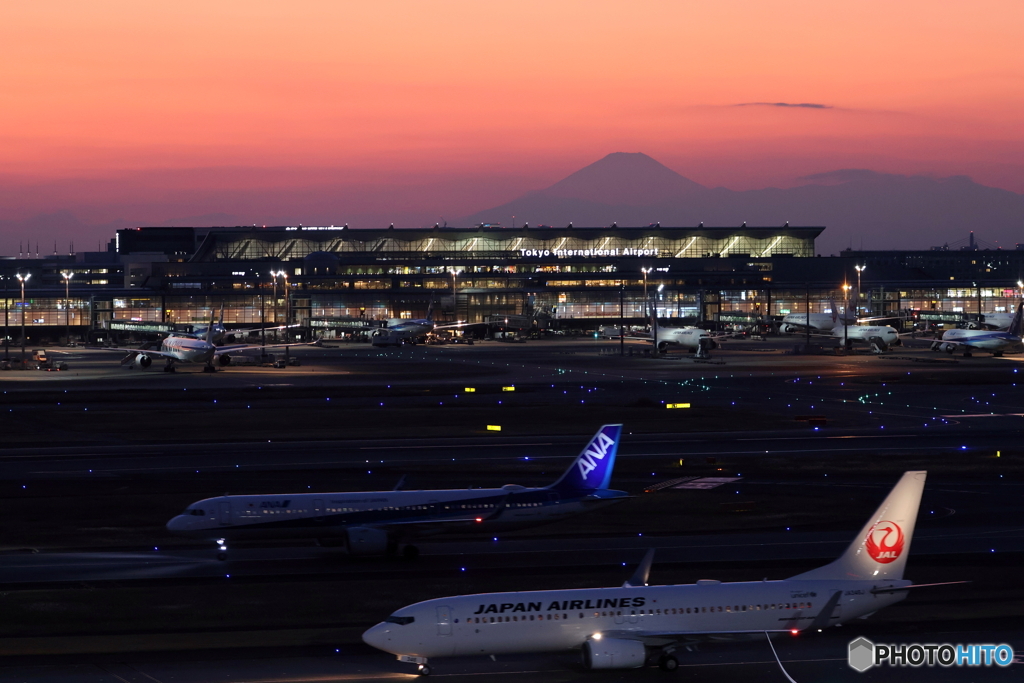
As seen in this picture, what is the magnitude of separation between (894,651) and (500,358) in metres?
117

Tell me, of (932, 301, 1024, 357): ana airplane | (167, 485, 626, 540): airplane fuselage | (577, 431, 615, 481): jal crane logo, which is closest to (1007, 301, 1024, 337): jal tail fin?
(932, 301, 1024, 357): ana airplane

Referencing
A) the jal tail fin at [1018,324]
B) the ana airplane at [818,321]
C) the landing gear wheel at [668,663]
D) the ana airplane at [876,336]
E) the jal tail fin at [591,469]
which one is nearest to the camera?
the landing gear wheel at [668,663]

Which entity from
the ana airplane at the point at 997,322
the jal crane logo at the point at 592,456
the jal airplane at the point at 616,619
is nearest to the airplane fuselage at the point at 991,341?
the ana airplane at the point at 997,322

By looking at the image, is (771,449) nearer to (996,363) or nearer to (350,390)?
(350,390)

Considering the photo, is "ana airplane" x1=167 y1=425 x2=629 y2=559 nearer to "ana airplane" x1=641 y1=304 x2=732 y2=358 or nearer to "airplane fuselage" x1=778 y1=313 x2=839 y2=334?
"ana airplane" x1=641 y1=304 x2=732 y2=358

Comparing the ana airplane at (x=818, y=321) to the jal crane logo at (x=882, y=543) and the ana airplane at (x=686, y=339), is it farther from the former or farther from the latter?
the jal crane logo at (x=882, y=543)

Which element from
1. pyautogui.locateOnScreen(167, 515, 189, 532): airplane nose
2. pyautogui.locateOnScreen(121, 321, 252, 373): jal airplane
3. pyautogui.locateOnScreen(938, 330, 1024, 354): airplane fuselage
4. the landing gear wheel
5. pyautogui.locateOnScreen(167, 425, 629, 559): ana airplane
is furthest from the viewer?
pyautogui.locateOnScreen(938, 330, 1024, 354): airplane fuselage

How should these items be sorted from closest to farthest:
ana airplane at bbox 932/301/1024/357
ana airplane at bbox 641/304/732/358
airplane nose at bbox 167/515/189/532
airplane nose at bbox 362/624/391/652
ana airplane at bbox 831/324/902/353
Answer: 1. airplane nose at bbox 362/624/391/652
2. airplane nose at bbox 167/515/189/532
3. ana airplane at bbox 932/301/1024/357
4. ana airplane at bbox 641/304/732/358
5. ana airplane at bbox 831/324/902/353

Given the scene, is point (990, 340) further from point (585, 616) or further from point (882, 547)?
point (585, 616)

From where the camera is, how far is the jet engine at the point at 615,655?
2562cm

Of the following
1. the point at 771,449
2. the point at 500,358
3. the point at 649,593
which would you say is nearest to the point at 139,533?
the point at 649,593

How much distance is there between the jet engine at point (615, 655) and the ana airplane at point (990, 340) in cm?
12240

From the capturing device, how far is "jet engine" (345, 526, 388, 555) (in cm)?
3759

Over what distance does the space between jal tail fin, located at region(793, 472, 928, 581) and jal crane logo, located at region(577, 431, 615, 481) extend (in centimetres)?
1225
